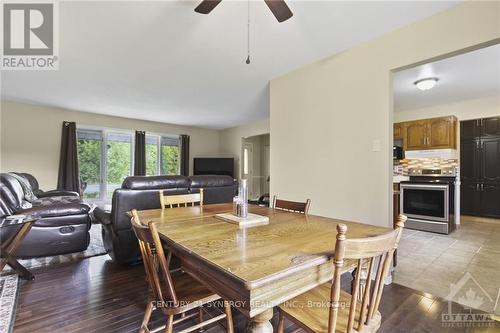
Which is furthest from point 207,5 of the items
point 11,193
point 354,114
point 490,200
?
Answer: point 490,200

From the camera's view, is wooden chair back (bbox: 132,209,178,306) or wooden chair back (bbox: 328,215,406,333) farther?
wooden chair back (bbox: 132,209,178,306)

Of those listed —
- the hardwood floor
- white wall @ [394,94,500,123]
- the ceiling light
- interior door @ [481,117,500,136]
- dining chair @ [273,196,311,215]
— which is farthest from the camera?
interior door @ [481,117,500,136]

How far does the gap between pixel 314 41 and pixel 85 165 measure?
5.85m

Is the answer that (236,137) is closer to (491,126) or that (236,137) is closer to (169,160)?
(169,160)

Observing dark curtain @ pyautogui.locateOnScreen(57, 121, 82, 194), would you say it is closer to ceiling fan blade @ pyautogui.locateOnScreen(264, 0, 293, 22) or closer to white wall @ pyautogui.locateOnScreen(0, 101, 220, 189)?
white wall @ pyautogui.locateOnScreen(0, 101, 220, 189)

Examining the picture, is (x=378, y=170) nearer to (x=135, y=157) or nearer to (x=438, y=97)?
(x=438, y=97)

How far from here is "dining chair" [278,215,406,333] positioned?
846 mm

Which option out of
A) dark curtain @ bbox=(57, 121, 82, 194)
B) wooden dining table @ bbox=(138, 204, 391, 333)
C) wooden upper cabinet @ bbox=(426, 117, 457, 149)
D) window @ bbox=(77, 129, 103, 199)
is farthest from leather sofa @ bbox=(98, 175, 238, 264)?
wooden upper cabinet @ bbox=(426, 117, 457, 149)

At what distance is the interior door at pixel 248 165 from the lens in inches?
312

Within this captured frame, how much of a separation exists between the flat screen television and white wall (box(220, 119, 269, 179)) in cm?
28

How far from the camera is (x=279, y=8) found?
68.4 inches

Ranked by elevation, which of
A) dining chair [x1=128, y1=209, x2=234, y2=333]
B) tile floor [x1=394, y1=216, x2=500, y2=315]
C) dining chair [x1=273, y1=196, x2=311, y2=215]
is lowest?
tile floor [x1=394, y1=216, x2=500, y2=315]

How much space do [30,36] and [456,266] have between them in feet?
17.4

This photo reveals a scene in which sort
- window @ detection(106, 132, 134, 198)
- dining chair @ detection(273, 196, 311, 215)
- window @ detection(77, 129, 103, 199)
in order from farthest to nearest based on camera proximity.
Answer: window @ detection(106, 132, 134, 198) → window @ detection(77, 129, 103, 199) → dining chair @ detection(273, 196, 311, 215)
